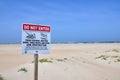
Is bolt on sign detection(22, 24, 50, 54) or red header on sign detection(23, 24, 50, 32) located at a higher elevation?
red header on sign detection(23, 24, 50, 32)

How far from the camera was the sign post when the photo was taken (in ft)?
22.9

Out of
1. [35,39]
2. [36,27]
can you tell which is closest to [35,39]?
[35,39]

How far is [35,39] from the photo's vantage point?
7.14m

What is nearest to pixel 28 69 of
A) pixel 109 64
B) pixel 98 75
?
pixel 98 75

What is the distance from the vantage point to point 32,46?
23.3ft

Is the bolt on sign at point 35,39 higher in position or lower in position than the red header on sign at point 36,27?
lower

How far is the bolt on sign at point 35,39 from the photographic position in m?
6.99

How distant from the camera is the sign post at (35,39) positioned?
699 cm

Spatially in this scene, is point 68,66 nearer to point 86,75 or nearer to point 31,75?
point 86,75

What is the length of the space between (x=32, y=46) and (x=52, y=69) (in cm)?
688

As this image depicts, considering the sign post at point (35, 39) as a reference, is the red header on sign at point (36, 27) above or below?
above

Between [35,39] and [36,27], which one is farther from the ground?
[36,27]

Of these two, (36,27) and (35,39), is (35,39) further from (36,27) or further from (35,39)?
(36,27)

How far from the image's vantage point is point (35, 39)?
7141 millimetres
